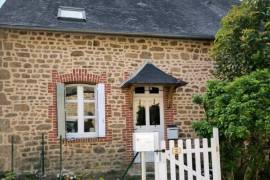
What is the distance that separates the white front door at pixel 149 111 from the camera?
35.0 feet

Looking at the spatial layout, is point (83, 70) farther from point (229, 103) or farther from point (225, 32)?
point (229, 103)

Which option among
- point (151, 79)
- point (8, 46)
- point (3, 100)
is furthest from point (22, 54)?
point (151, 79)

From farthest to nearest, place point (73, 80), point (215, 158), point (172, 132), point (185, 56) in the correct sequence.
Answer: point (185, 56) < point (172, 132) < point (73, 80) < point (215, 158)

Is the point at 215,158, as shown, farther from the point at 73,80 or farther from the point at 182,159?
the point at 73,80

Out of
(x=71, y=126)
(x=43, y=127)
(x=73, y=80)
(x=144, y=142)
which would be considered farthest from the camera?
(x=71, y=126)

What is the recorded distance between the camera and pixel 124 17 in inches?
439

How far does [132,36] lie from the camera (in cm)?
1060

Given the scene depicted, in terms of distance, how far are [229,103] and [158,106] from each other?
4.36 meters

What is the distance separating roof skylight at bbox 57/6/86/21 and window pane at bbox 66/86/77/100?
2.05 m

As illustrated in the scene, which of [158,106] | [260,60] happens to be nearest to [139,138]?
[260,60]

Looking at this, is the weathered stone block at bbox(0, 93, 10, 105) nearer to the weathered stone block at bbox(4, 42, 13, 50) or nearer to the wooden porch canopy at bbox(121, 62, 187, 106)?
the weathered stone block at bbox(4, 42, 13, 50)

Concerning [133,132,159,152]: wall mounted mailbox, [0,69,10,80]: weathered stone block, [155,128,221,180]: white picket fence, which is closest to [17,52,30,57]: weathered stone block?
[0,69,10,80]: weathered stone block

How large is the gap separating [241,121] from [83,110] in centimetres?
513

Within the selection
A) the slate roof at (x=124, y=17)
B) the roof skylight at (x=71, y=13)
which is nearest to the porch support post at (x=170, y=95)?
the slate roof at (x=124, y=17)
